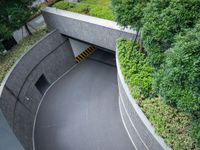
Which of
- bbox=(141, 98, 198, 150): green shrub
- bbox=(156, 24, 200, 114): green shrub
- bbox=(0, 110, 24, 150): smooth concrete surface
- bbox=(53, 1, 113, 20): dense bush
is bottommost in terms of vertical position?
bbox=(141, 98, 198, 150): green shrub

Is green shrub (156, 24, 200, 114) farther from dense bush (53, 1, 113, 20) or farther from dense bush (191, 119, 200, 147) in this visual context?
dense bush (53, 1, 113, 20)

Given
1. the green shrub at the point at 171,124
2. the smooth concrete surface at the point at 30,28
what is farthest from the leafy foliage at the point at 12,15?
the green shrub at the point at 171,124

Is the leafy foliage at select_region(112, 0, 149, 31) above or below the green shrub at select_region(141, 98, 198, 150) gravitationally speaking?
above

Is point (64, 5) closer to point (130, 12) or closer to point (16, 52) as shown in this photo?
point (16, 52)

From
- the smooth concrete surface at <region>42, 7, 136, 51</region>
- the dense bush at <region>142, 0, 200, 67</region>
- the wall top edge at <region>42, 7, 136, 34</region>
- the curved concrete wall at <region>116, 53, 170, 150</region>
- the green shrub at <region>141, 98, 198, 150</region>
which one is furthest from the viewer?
the smooth concrete surface at <region>42, 7, 136, 51</region>

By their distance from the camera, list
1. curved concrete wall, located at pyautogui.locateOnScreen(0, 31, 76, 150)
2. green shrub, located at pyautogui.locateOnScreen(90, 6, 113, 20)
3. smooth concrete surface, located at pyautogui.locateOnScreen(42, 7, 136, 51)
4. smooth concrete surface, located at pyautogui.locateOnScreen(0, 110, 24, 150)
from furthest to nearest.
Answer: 1. green shrub, located at pyautogui.locateOnScreen(90, 6, 113, 20)
2. smooth concrete surface, located at pyautogui.locateOnScreen(42, 7, 136, 51)
3. curved concrete wall, located at pyautogui.locateOnScreen(0, 31, 76, 150)
4. smooth concrete surface, located at pyautogui.locateOnScreen(0, 110, 24, 150)

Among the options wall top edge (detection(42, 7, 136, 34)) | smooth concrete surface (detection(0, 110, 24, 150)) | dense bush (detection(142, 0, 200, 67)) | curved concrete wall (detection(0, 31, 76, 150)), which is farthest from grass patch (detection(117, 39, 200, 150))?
curved concrete wall (detection(0, 31, 76, 150))

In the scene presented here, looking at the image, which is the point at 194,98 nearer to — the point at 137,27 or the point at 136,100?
the point at 136,100
